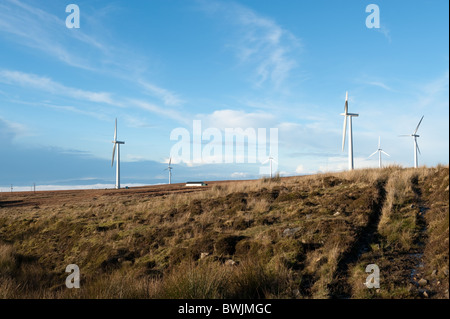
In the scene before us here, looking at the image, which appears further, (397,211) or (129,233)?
(129,233)

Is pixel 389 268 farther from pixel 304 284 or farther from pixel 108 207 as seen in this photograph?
pixel 108 207

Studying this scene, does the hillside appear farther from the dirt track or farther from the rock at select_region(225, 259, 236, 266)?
the dirt track

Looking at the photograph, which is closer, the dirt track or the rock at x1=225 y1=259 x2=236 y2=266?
the rock at x1=225 y1=259 x2=236 y2=266

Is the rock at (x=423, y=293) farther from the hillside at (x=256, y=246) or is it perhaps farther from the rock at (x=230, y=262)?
the rock at (x=230, y=262)

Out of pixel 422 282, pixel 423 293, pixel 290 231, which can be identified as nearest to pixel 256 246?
pixel 290 231

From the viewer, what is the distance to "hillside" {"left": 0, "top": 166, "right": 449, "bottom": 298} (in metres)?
8.63

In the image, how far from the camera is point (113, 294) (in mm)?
8578

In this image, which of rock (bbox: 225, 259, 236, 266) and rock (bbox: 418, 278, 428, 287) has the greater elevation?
rock (bbox: 418, 278, 428, 287)

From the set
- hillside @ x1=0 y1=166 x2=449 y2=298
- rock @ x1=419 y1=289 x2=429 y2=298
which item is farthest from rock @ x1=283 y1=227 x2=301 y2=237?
rock @ x1=419 y1=289 x2=429 y2=298
